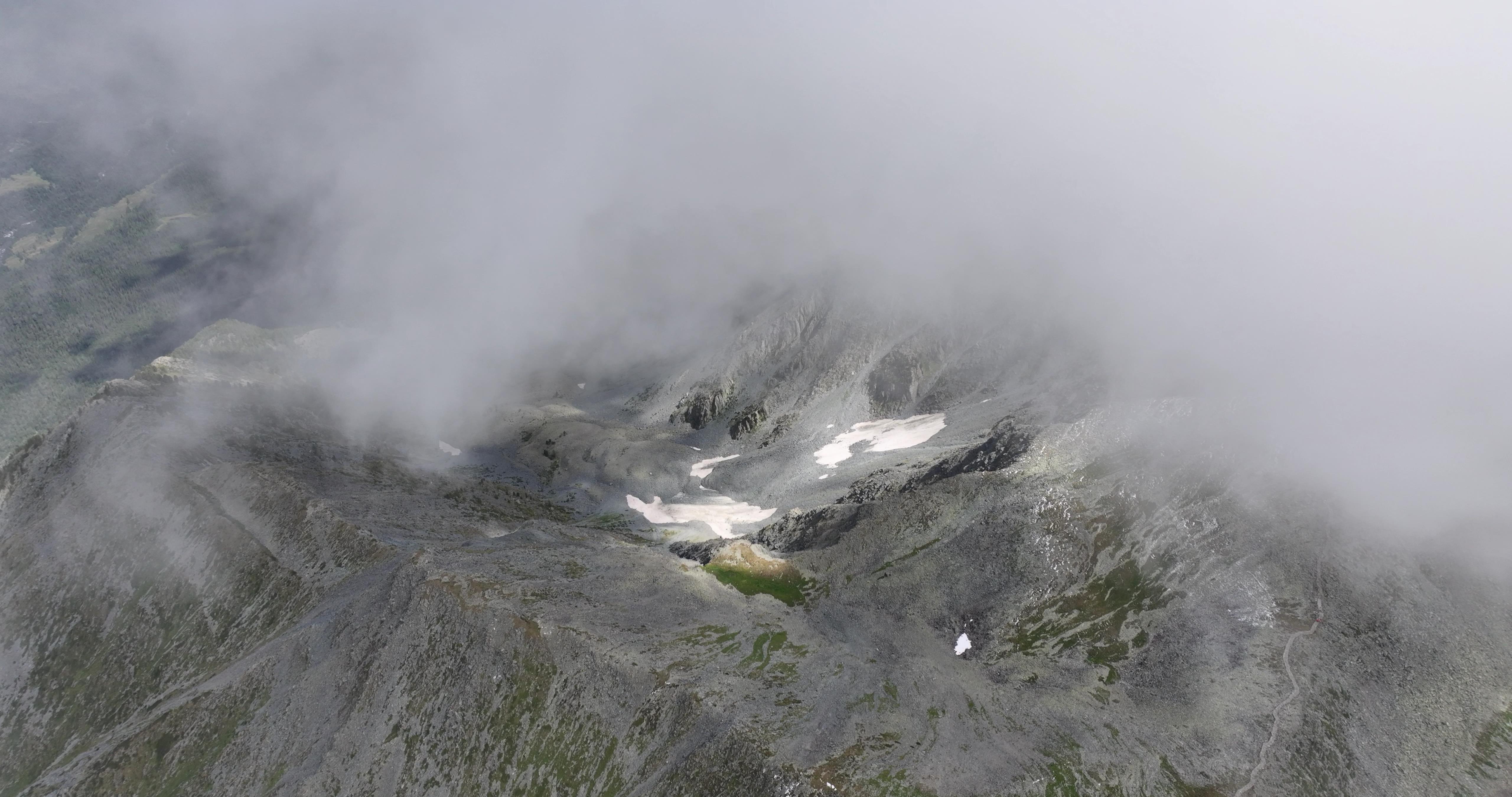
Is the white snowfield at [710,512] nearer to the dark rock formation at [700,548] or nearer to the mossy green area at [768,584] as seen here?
the dark rock formation at [700,548]

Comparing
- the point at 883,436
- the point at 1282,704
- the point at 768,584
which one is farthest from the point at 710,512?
the point at 1282,704

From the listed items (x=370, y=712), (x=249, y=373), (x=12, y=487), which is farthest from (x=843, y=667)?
(x=249, y=373)

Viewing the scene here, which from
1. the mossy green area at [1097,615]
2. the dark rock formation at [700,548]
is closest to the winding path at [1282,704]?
the mossy green area at [1097,615]

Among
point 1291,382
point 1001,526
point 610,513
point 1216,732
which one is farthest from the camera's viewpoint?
point 610,513

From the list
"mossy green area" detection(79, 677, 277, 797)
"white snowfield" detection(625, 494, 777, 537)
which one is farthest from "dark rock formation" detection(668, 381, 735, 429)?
"mossy green area" detection(79, 677, 277, 797)

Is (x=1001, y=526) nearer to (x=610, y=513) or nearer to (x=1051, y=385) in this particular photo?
(x=1051, y=385)

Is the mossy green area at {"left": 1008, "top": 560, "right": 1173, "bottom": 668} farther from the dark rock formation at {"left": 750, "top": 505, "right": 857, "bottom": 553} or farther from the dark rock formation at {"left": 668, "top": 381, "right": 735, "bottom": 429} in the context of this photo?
the dark rock formation at {"left": 668, "top": 381, "right": 735, "bottom": 429}

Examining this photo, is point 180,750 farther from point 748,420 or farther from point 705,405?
point 705,405
